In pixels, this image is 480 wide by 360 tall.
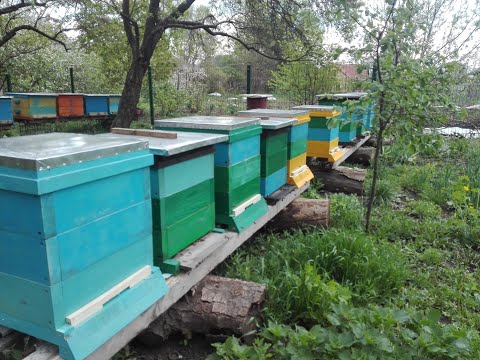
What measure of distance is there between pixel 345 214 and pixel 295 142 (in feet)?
3.28

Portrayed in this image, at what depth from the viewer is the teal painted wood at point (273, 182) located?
137 inches

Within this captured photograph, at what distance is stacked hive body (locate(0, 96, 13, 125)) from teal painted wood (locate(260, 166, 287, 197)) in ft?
22.4

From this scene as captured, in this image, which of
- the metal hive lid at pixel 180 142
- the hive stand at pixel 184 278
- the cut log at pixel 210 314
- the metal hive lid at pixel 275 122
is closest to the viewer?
the hive stand at pixel 184 278

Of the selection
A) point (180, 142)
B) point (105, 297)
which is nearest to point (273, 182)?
point (180, 142)

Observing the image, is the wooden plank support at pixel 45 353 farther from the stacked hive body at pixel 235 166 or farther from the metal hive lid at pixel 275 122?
the metal hive lid at pixel 275 122

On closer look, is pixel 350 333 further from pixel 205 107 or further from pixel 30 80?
pixel 30 80

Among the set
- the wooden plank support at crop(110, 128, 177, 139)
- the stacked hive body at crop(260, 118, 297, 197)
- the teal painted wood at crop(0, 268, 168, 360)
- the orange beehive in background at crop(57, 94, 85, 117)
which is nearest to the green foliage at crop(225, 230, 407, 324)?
the stacked hive body at crop(260, 118, 297, 197)

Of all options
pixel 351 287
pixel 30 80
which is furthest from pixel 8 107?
pixel 351 287

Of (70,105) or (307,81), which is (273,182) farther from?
(70,105)

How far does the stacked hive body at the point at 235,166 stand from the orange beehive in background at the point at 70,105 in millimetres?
8137

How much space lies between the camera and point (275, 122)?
3.45m

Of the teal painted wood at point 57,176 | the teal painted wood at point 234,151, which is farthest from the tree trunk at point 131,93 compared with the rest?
the teal painted wood at point 57,176

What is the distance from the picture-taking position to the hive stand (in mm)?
1886

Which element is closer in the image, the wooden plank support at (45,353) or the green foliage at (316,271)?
the wooden plank support at (45,353)
